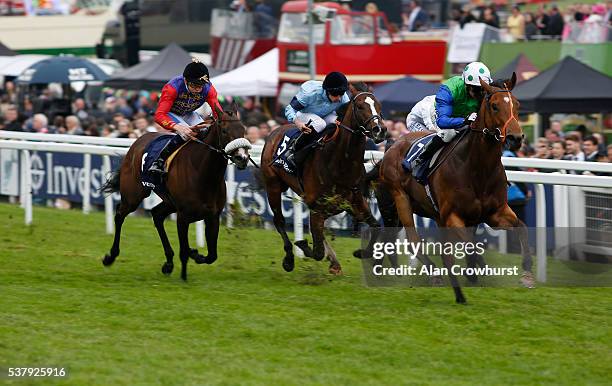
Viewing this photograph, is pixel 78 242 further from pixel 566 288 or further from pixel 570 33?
pixel 570 33

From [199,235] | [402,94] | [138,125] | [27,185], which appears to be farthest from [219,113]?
[402,94]

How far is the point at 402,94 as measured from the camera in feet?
57.5

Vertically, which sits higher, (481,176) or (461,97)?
(461,97)

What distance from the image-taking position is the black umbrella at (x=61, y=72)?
20875 mm

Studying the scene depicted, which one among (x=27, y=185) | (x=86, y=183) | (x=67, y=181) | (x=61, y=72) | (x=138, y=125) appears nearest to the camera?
(x=27, y=185)

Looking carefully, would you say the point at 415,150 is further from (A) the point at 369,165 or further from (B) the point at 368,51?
(B) the point at 368,51

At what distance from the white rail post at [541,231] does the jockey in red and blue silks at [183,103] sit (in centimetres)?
259

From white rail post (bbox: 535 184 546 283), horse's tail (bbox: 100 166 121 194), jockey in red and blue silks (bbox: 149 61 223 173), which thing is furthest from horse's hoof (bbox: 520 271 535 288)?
horse's tail (bbox: 100 166 121 194)

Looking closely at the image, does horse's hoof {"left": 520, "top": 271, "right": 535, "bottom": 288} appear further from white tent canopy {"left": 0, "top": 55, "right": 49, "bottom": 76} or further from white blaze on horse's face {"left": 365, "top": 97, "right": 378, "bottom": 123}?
white tent canopy {"left": 0, "top": 55, "right": 49, "bottom": 76}

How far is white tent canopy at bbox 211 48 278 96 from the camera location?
20.9 metres

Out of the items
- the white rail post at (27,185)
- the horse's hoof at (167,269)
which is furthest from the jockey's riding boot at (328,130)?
the white rail post at (27,185)

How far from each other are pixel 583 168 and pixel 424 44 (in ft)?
35.9

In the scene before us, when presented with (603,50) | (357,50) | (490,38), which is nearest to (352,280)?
(603,50)

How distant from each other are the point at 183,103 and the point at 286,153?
3.17ft
